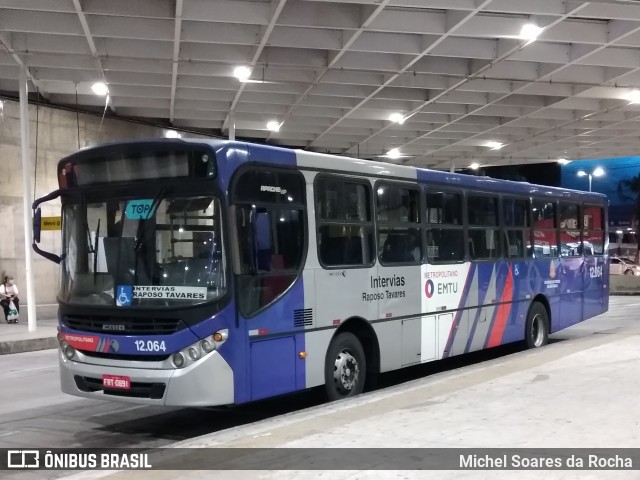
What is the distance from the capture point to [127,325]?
6.64m

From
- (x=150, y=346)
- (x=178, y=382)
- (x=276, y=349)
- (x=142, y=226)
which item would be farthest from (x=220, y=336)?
(x=142, y=226)

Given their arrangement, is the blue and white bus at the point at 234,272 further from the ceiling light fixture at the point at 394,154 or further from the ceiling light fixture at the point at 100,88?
the ceiling light fixture at the point at 394,154

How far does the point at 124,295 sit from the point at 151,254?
0.51 m

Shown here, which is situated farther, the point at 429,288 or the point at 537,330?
the point at 537,330

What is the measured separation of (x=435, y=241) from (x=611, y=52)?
9.32 meters

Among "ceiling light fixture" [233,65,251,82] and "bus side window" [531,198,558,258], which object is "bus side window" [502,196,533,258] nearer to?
"bus side window" [531,198,558,258]

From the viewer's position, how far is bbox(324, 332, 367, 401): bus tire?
7917 mm

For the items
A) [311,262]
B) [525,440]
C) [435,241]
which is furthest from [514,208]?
[525,440]

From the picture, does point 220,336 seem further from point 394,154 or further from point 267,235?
point 394,154

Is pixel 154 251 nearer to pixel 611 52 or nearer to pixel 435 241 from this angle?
pixel 435 241

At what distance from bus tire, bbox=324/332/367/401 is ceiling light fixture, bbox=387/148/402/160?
21.9 m

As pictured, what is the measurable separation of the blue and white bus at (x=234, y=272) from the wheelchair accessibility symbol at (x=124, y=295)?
14 millimetres

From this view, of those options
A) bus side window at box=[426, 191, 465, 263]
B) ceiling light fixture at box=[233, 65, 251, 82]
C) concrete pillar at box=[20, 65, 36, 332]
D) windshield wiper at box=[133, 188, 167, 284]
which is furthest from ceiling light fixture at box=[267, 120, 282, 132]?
windshield wiper at box=[133, 188, 167, 284]

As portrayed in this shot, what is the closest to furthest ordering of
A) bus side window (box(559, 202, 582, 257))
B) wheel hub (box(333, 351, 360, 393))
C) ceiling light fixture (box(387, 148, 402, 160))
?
wheel hub (box(333, 351, 360, 393))
bus side window (box(559, 202, 582, 257))
ceiling light fixture (box(387, 148, 402, 160))
